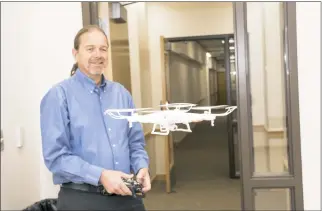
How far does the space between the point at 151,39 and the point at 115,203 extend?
7.71 feet

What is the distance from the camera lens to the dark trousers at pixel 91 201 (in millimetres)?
1204

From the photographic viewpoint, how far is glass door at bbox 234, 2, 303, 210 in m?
2.11

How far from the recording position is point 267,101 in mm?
2242

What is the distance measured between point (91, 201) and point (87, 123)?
0.31 metres

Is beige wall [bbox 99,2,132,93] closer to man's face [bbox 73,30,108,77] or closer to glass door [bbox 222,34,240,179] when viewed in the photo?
man's face [bbox 73,30,108,77]

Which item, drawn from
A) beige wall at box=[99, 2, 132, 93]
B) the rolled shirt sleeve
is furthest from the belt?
beige wall at box=[99, 2, 132, 93]

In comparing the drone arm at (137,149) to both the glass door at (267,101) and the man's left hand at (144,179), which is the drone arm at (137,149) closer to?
the man's left hand at (144,179)

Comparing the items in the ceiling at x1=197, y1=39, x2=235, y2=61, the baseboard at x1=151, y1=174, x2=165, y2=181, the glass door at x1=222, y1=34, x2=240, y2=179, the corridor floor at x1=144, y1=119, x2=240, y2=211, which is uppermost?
the ceiling at x1=197, y1=39, x2=235, y2=61

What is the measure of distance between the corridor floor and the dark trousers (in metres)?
1.34

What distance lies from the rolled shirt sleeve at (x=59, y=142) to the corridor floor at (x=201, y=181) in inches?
60.5

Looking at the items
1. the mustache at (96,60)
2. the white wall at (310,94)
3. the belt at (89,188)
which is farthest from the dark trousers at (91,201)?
the white wall at (310,94)

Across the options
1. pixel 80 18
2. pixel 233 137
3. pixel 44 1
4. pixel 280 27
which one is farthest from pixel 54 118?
pixel 233 137

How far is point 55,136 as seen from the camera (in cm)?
104

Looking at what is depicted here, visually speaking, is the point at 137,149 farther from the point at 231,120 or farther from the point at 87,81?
the point at 231,120
